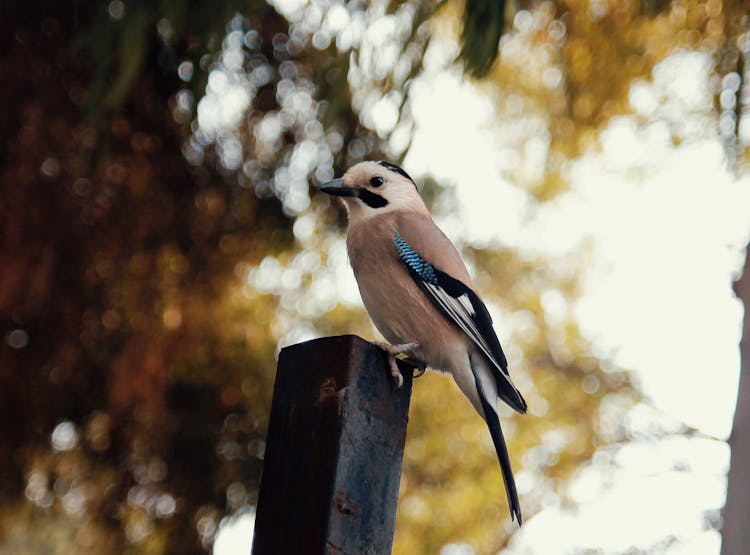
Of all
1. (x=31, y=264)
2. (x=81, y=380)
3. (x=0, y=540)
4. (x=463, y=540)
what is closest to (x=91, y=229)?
(x=31, y=264)

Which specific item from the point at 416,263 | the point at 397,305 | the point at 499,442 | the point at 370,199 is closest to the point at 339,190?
the point at 370,199

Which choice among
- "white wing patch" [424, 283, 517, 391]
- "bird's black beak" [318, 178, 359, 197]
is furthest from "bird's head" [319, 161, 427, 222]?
"white wing patch" [424, 283, 517, 391]

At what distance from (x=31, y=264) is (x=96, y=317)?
0.35m

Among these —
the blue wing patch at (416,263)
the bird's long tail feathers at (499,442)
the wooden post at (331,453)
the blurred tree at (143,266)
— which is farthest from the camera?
the blurred tree at (143,266)

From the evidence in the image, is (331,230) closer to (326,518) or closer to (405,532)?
(405,532)

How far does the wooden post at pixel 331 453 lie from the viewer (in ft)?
4.68

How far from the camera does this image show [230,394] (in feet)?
14.4

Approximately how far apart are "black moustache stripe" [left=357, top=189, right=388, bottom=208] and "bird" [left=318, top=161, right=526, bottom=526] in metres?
0.07

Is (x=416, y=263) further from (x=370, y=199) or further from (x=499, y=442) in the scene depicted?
(x=499, y=442)

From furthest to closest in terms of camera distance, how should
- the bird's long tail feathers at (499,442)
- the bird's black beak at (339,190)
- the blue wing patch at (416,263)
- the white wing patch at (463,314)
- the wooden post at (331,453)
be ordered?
the bird's black beak at (339,190) → the blue wing patch at (416,263) → the white wing patch at (463,314) → the bird's long tail feathers at (499,442) → the wooden post at (331,453)

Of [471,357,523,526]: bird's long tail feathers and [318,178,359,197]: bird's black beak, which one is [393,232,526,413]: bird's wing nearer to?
[471,357,523,526]: bird's long tail feathers

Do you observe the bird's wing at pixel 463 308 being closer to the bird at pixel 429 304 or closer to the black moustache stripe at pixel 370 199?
the bird at pixel 429 304

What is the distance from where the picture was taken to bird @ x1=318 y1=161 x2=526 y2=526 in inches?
98.7

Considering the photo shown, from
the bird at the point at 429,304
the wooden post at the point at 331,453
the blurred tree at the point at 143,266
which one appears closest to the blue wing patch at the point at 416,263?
the bird at the point at 429,304
